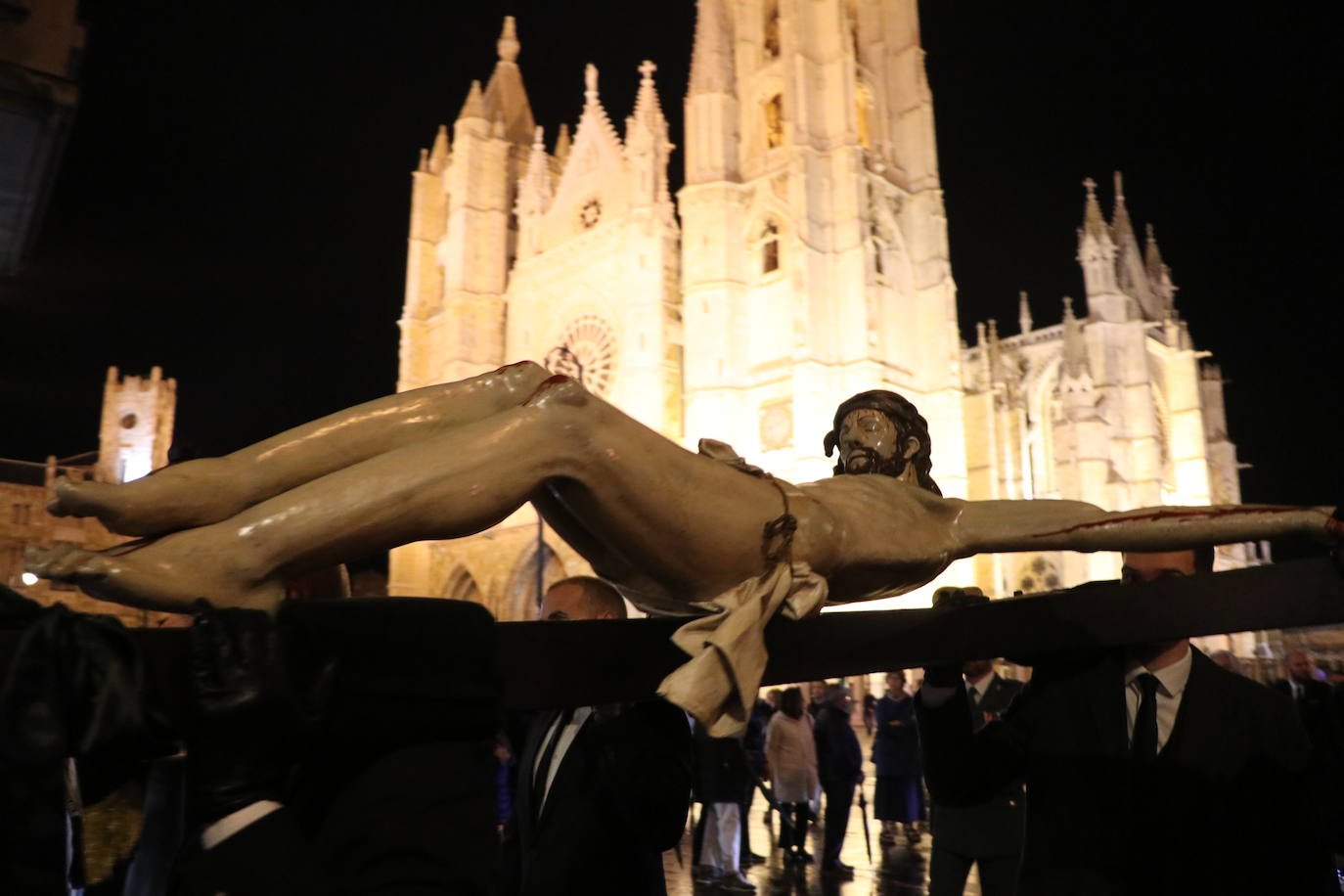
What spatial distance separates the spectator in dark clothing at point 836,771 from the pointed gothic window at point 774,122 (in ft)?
57.0

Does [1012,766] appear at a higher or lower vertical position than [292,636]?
lower

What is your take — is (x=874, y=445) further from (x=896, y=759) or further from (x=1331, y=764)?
(x=896, y=759)

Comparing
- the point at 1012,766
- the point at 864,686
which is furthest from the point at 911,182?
the point at 1012,766

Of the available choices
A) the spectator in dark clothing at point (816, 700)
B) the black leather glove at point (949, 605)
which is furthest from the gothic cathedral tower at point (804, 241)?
the black leather glove at point (949, 605)

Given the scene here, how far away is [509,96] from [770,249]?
520 inches

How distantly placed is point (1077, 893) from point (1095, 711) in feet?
1.30

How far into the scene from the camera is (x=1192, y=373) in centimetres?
3294

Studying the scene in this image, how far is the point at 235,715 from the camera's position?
1.09 m

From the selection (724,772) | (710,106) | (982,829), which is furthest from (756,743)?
(710,106)

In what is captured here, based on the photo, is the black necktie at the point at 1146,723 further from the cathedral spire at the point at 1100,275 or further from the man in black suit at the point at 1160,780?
the cathedral spire at the point at 1100,275

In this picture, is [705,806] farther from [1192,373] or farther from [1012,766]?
[1192,373]

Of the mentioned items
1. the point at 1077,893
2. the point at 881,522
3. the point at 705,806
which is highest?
the point at 881,522

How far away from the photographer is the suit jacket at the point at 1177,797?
1.94 meters

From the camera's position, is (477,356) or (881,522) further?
(477,356)
